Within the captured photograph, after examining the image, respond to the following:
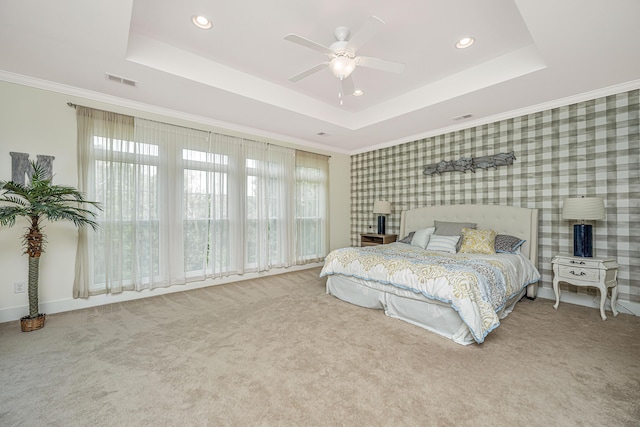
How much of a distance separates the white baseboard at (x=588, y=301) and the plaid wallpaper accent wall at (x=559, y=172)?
7 cm

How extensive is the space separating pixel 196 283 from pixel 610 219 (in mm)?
→ 5483

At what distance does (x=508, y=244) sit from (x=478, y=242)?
0.39 m

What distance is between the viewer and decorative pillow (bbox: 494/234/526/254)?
3.55 meters

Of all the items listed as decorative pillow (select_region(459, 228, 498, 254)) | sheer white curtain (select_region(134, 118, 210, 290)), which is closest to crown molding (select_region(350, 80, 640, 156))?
decorative pillow (select_region(459, 228, 498, 254))

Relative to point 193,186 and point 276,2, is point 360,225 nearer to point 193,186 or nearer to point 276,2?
point 193,186

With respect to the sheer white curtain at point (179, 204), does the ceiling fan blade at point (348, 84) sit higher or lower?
higher

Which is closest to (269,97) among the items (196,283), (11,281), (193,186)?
(193,186)

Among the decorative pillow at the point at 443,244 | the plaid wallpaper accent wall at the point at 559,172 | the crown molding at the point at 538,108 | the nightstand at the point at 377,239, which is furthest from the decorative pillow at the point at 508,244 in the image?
the nightstand at the point at 377,239

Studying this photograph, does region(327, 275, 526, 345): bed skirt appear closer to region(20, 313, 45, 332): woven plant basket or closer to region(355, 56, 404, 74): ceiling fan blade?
region(355, 56, 404, 74): ceiling fan blade

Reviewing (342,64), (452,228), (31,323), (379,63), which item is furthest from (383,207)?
(31,323)

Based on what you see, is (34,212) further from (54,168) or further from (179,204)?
(179,204)

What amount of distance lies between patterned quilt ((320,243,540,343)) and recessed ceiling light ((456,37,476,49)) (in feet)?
7.48

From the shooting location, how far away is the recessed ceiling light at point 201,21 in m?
2.42

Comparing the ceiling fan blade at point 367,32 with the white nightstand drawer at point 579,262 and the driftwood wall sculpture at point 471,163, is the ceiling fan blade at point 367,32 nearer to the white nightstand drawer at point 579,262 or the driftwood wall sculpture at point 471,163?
the driftwood wall sculpture at point 471,163
